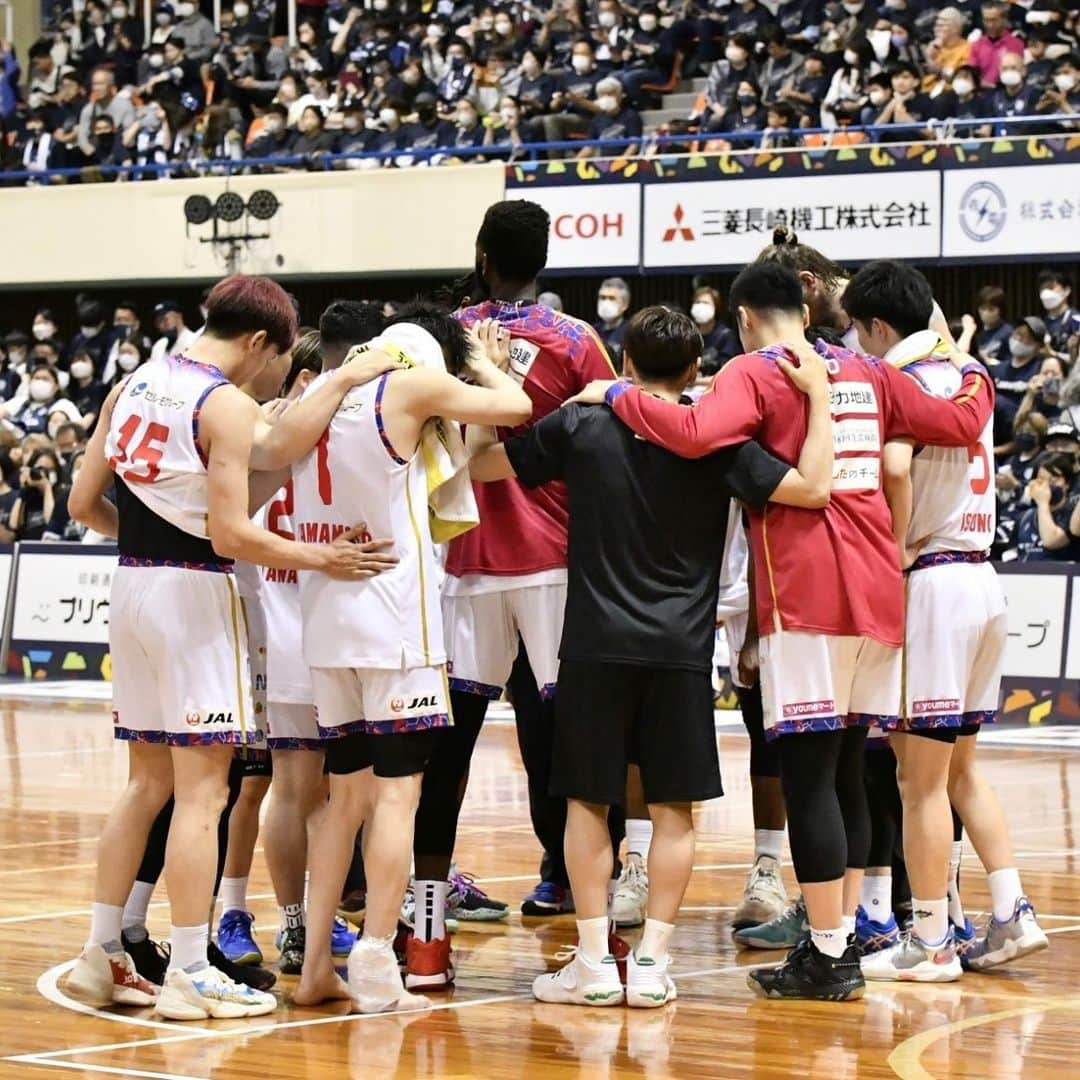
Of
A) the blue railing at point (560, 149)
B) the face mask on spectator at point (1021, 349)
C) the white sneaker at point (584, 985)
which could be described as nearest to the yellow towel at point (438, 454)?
the white sneaker at point (584, 985)

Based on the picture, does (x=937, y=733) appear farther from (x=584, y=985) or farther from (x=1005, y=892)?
(x=584, y=985)

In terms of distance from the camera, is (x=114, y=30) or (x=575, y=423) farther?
(x=114, y=30)

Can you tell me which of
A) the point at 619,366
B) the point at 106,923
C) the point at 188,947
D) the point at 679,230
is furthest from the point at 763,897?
the point at 679,230

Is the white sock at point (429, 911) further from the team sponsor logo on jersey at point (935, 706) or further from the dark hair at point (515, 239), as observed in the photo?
the dark hair at point (515, 239)

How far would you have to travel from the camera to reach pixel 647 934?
6.21 meters

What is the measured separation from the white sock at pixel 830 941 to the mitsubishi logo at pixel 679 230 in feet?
47.3

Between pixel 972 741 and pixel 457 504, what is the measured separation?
1912 millimetres

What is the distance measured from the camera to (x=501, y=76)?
22609mm

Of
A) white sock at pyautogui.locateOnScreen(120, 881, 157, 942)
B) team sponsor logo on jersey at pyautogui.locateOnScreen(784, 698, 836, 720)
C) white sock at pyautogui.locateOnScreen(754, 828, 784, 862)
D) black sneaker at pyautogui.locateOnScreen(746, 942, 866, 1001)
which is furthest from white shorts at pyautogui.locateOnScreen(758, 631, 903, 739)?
white sock at pyautogui.locateOnScreen(120, 881, 157, 942)

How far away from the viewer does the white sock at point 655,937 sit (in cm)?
621

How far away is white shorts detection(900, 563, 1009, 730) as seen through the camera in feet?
21.8

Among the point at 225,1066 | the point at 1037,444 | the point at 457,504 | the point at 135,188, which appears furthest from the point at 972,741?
the point at 135,188

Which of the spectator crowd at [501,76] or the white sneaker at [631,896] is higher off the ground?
the spectator crowd at [501,76]

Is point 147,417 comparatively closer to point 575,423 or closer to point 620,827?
point 575,423
